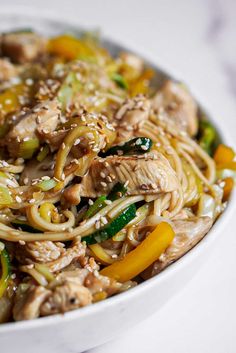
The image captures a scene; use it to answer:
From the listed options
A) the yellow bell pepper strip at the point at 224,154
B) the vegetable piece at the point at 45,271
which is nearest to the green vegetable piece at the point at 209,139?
the yellow bell pepper strip at the point at 224,154

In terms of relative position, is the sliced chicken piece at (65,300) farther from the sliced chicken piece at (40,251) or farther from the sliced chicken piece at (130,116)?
the sliced chicken piece at (130,116)

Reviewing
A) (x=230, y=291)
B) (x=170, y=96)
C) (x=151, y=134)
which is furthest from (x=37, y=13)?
(x=230, y=291)

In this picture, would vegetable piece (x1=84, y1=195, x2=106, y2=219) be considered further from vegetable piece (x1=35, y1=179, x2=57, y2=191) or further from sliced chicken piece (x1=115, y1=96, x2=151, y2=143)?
sliced chicken piece (x1=115, y1=96, x2=151, y2=143)

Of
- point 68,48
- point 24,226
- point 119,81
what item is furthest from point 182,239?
point 68,48

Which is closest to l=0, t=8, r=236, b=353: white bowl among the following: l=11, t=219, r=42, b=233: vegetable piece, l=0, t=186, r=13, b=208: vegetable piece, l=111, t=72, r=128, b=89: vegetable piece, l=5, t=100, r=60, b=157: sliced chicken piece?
l=11, t=219, r=42, b=233: vegetable piece

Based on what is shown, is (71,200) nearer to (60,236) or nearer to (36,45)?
(60,236)

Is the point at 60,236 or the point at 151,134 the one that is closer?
the point at 60,236

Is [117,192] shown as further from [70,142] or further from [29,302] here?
[29,302]

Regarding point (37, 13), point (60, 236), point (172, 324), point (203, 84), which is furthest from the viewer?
point (203, 84)
